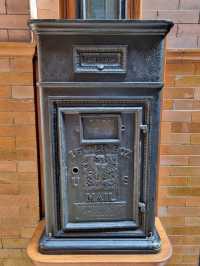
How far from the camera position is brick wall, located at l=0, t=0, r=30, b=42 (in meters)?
1.33

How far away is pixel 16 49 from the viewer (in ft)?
4.42

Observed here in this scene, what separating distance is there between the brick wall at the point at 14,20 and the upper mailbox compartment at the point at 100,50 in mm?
310

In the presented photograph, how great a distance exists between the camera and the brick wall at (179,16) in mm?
1390

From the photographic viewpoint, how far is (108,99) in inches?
45.6

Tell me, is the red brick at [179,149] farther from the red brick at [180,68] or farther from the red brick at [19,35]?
the red brick at [19,35]

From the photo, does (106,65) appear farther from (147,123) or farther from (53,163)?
(53,163)

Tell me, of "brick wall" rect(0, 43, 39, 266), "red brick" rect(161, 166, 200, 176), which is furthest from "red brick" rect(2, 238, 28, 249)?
"red brick" rect(161, 166, 200, 176)

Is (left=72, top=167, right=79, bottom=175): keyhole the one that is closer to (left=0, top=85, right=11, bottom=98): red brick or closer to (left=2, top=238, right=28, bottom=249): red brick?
(left=0, top=85, right=11, bottom=98): red brick

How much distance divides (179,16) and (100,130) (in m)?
0.74

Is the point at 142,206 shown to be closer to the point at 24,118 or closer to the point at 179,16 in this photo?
the point at 24,118

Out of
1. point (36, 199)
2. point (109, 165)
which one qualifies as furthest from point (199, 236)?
point (36, 199)

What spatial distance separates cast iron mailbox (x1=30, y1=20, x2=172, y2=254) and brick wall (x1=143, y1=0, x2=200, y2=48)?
35 centimetres

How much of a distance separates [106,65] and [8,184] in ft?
2.83

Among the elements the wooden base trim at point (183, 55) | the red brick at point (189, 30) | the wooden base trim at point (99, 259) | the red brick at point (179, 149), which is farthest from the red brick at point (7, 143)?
the red brick at point (189, 30)
